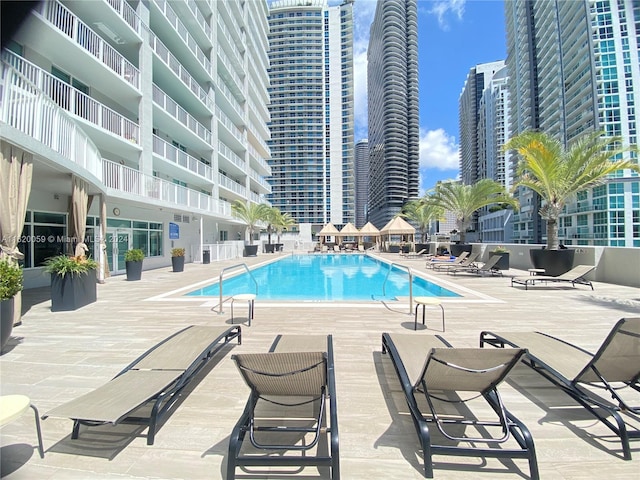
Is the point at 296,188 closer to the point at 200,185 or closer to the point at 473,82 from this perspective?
the point at 200,185

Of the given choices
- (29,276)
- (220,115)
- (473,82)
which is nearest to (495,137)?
(473,82)

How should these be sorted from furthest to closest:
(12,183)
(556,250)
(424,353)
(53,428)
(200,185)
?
(200,185)
(556,250)
(12,183)
(424,353)
(53,428)

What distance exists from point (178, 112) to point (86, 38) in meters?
6.31

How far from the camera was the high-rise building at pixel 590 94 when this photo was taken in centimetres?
4472

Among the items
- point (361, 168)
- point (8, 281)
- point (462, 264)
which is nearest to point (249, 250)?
point (462, 264)

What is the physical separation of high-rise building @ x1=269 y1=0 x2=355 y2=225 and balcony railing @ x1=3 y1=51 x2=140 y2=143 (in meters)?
66.7

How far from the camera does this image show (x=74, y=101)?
1070 cm

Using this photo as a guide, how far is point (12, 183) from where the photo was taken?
494cm

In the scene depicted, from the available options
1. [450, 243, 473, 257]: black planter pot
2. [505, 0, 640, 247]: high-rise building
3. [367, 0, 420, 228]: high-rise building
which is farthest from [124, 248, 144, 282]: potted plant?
[367, 0, 420, 228]: high-rise building

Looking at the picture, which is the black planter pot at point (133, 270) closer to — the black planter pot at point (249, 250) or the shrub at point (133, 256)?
the shrub at point (133, 256)

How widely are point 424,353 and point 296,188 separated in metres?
79.7

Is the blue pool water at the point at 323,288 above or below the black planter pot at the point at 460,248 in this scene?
below

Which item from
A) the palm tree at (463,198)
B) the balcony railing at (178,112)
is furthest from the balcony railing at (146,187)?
the palm tree at (463,198)

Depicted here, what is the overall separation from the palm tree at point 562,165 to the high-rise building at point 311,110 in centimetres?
6867
